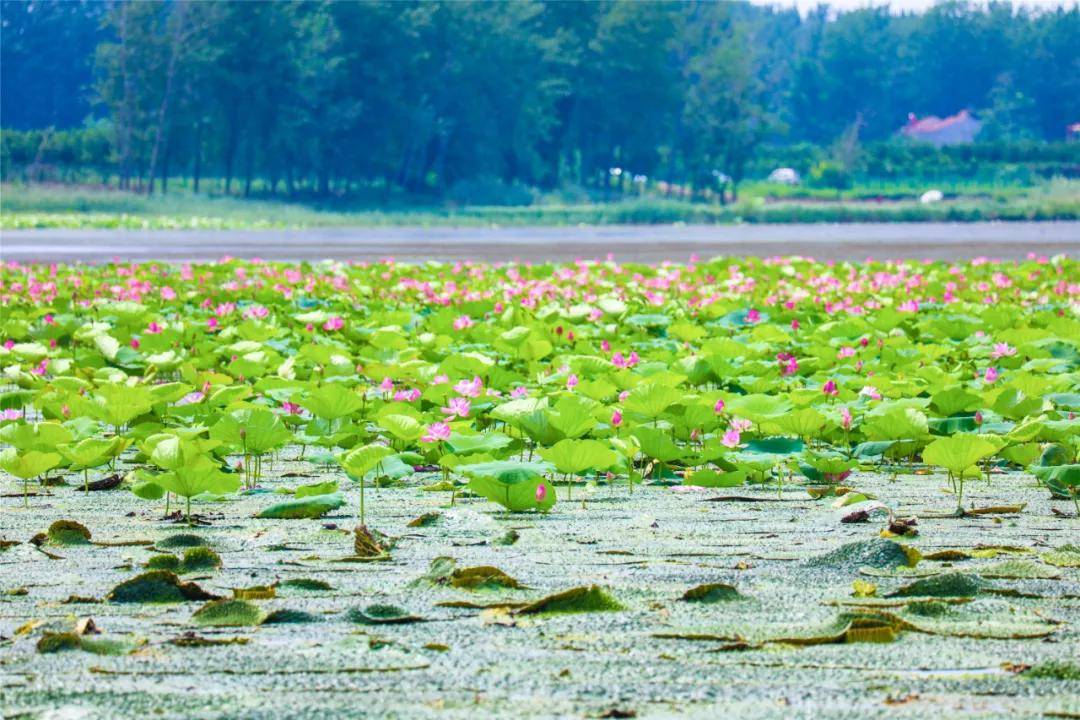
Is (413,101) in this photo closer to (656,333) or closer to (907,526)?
(656,333)

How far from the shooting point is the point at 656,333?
7.38 metres

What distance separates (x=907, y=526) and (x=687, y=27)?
257 feet

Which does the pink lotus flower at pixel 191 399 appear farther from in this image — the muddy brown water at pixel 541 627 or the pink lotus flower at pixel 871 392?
the pink lotus flower at pixel 871 392

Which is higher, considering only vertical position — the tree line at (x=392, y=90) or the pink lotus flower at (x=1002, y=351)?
the tree line at (x=392, y=90)

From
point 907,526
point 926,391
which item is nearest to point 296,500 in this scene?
point 907,526

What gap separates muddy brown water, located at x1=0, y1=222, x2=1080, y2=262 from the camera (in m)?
19.1

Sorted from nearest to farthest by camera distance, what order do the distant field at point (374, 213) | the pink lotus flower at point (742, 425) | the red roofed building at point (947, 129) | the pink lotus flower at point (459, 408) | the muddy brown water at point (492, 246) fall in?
the pink lotus flower at point (459, 408)
the pink lotus flower at point (742, 425)
the muddy brown water at point (492, 246)
the distant field at point (374, 213)
the red roofed building at point (947, 129)

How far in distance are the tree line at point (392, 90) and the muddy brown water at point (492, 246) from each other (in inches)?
1021

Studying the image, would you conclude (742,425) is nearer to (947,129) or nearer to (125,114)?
(125,114)

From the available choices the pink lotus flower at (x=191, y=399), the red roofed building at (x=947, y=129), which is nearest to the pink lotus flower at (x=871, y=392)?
the pink lotus flower at (x=191, y=399)

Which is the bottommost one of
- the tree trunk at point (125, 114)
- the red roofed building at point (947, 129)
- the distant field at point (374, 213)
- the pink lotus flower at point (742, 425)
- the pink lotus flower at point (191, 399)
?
the distant field at point (374, 213)

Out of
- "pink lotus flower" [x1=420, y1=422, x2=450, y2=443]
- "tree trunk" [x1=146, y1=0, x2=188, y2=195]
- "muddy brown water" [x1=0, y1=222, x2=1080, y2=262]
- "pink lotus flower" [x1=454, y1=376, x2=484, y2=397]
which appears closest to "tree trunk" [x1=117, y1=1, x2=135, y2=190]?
"tree trunk" [x1=146, y1=0, x2=188, y2=195]

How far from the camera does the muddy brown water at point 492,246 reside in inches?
752

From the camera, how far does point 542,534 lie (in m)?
3.07
